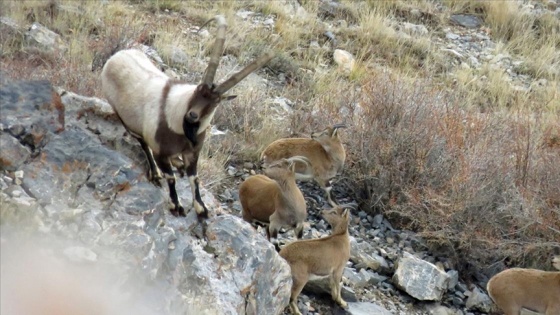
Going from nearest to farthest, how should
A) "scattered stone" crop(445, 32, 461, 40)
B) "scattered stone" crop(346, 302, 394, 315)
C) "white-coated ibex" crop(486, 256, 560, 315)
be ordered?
"scattered stone" crop(346, 302, 394, 315)
"white-coated ibex" crop(486, 256, 560, 315)
"scattered stone" crop(445, 32, 461, 40)

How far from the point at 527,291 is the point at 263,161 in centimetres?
293

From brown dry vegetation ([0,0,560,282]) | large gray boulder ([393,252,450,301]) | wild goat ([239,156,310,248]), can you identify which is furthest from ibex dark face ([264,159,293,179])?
large gray boulder ([393,252,450,301])

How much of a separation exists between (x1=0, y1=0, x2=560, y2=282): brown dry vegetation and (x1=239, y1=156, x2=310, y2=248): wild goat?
0.55 metres

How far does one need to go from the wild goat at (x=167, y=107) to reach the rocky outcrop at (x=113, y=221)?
0.19m

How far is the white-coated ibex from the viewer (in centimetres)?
746

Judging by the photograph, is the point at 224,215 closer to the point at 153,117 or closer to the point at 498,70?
the point at 153,117

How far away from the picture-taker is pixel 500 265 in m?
8.52

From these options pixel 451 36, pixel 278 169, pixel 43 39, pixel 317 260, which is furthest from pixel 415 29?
pixel 317 260

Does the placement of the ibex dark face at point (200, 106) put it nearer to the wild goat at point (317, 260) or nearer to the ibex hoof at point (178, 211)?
the ibex hoof at point (178, 211)

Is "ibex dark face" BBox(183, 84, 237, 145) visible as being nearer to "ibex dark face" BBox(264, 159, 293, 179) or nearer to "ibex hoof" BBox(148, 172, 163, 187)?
"ibex hoof" BBox(148, 172, 163, 187)

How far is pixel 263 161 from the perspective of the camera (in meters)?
8.75

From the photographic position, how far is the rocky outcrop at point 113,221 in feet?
17.2

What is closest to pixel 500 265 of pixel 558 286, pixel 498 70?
pixel 558 286

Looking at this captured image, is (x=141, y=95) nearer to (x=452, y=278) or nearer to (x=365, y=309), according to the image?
(x=365, y=309)
